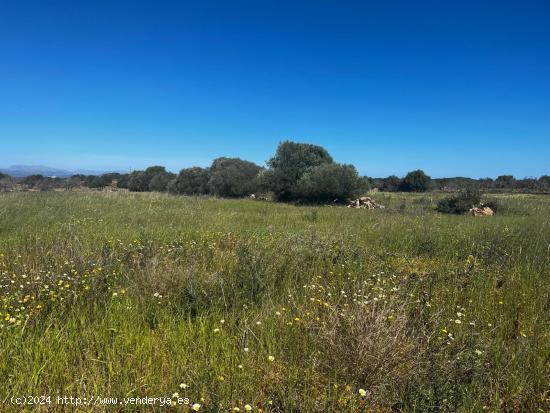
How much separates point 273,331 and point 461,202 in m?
18.0

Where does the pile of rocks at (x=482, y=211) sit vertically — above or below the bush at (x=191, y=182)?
below

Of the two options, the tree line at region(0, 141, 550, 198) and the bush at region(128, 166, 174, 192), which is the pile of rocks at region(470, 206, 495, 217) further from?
the bush at region(128, 166, 174, 192)

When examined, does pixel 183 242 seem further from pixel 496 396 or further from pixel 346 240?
pixel 496 396

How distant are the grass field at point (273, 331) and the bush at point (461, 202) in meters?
12.6

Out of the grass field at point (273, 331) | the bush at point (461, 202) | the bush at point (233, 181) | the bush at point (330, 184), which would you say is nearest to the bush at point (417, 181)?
the bush at point (233, 181)

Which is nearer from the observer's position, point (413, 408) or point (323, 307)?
point (413, 408)

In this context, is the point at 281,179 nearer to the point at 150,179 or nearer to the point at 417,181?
the point at 150,179

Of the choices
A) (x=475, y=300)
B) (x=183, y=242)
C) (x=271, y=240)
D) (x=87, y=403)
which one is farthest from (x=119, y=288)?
(x=475, y=300)

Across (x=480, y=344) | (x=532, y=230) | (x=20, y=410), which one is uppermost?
(x=532, y=230)

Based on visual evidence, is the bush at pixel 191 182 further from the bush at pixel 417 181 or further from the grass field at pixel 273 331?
the bush at pixel 417 181

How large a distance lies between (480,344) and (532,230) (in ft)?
27.2

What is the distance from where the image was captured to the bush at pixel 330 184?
2362 centimetres

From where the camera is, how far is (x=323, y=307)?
4.33 metres

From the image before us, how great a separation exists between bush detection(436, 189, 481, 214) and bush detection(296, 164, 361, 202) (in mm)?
5846
